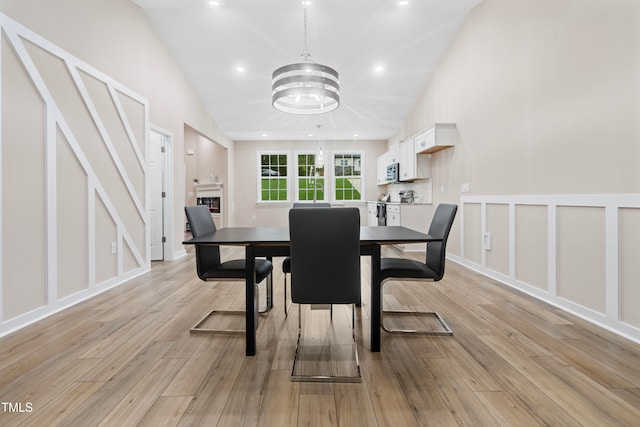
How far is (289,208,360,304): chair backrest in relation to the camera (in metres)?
1.61

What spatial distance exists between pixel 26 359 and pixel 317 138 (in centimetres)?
711

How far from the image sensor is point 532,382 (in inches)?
61.2

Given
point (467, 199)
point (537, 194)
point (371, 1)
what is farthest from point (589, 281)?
point (371, 1)

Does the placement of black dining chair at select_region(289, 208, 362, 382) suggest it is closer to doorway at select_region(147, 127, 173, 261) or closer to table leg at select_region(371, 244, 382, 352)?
table leg at select_region(371, 244, 382, 352)

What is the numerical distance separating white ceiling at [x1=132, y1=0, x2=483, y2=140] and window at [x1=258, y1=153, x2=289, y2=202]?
2036mm

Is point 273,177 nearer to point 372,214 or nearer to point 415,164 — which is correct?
point 372,214

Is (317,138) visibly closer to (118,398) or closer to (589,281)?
(589,281)

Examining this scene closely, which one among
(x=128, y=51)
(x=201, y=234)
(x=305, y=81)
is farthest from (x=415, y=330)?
(x=128, y=51)

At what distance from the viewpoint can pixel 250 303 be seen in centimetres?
189

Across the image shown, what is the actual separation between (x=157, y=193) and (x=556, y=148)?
505 centimetres

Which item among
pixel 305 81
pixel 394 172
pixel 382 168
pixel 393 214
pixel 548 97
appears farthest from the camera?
pixel 382 168

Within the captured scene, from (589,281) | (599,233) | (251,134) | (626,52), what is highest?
(251,134)

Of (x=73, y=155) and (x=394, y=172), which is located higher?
(x=394, y=172)

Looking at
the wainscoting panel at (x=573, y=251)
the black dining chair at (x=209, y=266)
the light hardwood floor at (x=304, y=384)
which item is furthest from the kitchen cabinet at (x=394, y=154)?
the black dining chair at (x=209, y=266)
